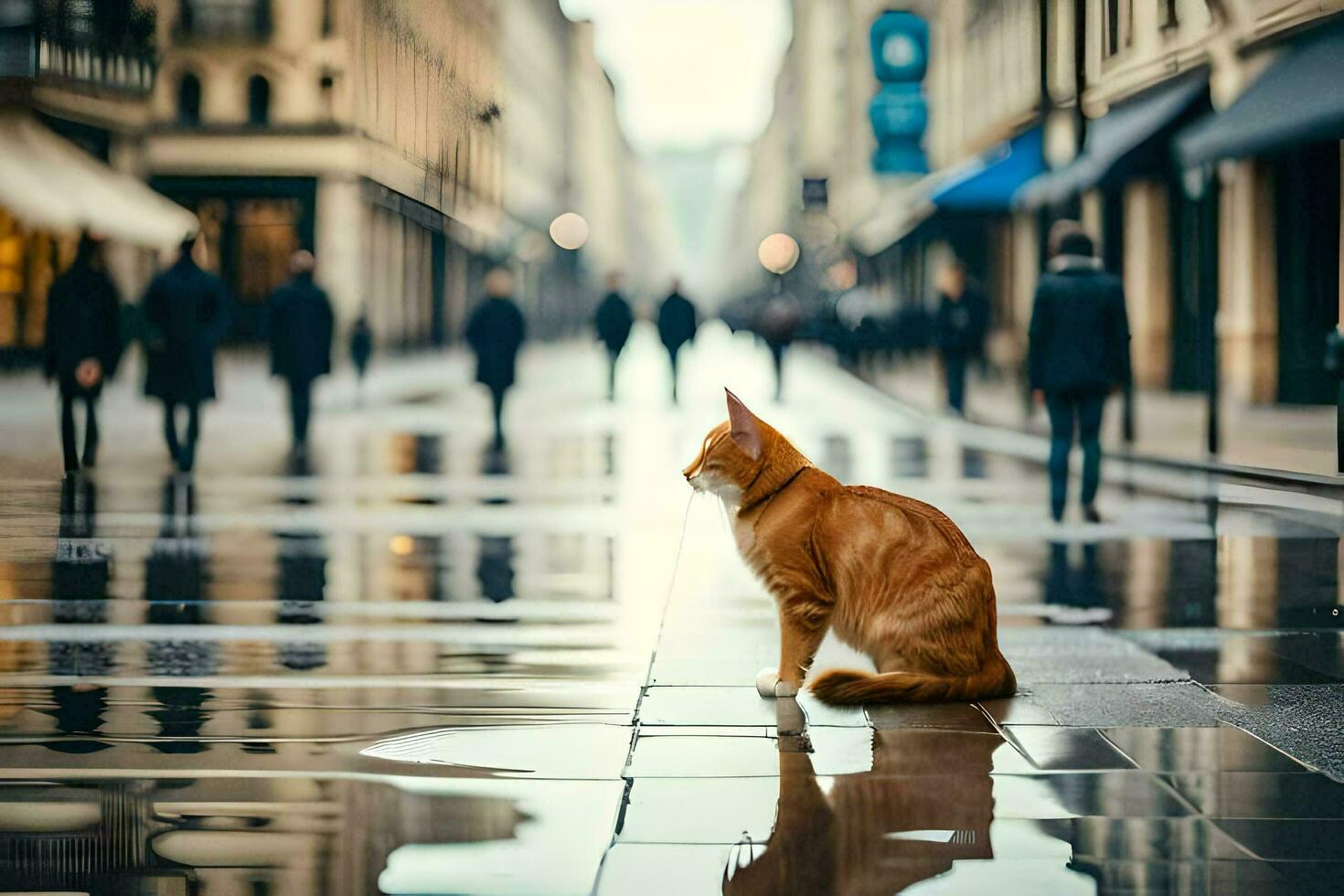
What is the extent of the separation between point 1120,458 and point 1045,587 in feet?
32.2

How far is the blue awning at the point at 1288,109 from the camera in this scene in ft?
66.1

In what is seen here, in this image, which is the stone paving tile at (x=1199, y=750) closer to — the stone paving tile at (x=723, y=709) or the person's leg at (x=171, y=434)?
the stone paving tile at (x=723, y=709)

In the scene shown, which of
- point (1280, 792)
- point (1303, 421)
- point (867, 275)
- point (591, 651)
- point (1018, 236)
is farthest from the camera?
point (867, 275)

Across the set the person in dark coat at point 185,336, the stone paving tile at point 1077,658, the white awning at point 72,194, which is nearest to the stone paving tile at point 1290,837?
the stone paving tile at point 1077,658

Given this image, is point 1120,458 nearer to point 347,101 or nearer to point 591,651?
point 347,101

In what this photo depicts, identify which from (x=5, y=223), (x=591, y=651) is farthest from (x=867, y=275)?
(x=591, y=651)

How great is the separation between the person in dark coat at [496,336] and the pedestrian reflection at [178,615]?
22.1 ft

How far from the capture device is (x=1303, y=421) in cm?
1977

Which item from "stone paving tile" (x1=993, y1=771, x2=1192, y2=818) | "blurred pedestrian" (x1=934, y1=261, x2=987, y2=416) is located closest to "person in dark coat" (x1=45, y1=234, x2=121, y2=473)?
"stone paving tile" (x1=993, y1=771, x2=1192, y2=818)

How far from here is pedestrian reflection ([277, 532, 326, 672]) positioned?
798cm

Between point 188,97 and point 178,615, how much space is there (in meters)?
6.73

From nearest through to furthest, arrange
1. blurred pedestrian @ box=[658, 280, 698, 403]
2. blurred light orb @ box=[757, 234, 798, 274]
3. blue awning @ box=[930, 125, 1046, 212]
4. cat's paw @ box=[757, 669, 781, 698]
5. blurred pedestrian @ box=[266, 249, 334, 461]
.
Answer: cat's paw @ box=[757, 669, 781, 698]
blurred pedestrian @ box=[266, 249, 334, 461]
blue awning @ box=[930, 125, 1046, 212]
blurred pedestrian @ box=[658, 280, 698, 403]
blurred light orb @ box=[757, 234, 798, 274]

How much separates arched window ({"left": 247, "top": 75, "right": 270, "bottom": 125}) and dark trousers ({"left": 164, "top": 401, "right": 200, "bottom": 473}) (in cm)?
352

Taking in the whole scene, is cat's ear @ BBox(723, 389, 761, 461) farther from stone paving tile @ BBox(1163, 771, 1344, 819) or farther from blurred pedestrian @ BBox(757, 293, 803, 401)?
blurred pedestrian @ BBox(757, 293, 803, 401)
